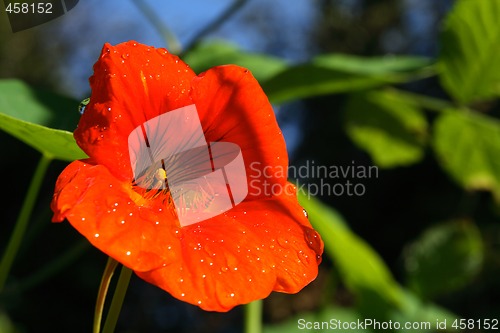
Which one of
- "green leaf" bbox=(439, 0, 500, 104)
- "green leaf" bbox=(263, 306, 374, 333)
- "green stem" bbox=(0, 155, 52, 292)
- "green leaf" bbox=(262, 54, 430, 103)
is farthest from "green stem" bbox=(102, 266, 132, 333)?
"green leaf" bbox=(439, 0, 500, 104)

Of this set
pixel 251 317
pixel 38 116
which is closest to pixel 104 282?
pixel 38 116

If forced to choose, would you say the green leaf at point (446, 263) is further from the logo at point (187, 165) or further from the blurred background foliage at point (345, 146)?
the logo at point (187, 165)

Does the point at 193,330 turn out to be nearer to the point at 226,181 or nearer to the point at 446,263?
the point at 446,263

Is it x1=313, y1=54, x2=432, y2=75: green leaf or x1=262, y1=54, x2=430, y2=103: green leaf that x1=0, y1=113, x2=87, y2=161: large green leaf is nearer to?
x1=262, y1=54, x2=430, y2=103: green leaf

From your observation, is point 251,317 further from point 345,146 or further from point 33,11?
point 345,146

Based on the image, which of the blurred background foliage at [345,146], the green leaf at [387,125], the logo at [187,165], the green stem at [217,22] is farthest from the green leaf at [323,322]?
the logo at [187,165]

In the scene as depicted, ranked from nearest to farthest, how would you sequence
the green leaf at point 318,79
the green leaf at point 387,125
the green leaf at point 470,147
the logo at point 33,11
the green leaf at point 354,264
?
1. the logo at point 33,11
2. the green leaf at point 318,79
3. the green leaf at point 354,264
4. the green leaf at point 470,147
5. the green leaf at point 387,125
